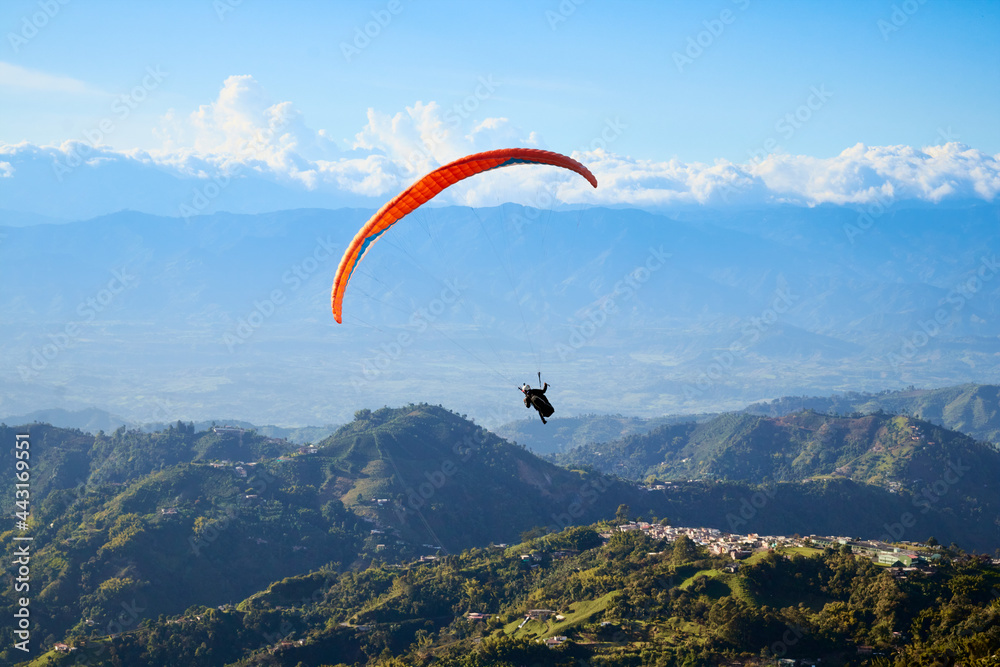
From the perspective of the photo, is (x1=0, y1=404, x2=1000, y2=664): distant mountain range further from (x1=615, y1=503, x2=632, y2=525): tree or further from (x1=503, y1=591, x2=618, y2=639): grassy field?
(x1=503, y1=591, x2=618, y2=639): grassy field

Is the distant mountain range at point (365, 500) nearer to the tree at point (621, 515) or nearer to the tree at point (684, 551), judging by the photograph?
the tree at point (621, 515)

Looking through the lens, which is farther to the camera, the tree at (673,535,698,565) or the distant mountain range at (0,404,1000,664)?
the distant mountain range at (0,404,1000,664)

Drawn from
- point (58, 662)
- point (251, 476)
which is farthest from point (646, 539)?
point (251, 476)

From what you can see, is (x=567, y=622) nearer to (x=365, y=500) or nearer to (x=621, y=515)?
(x=621, y=515)

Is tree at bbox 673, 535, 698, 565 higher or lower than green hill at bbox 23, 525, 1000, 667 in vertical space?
higher

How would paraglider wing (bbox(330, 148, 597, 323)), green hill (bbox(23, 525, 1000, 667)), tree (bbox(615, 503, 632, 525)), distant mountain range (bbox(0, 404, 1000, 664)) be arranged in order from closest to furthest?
paraglider wing (bbox(330, 148, 597, 323)), green hill (bbox(23, 525, 1000, 667)), distant mountain range (bbox(0, 404, 1000, 664)), tree (bbox(615, 503, 632, 525))

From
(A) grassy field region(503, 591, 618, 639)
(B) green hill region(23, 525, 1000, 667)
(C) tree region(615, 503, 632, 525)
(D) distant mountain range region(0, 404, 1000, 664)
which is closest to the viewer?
(B) green hill region(23, 525, 1000, 667)

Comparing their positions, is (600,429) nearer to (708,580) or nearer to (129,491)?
(129,491)

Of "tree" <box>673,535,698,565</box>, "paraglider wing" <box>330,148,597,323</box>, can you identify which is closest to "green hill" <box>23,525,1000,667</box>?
"tree" <box>673,535,698,565</box>

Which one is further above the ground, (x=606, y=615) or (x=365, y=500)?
(x=365, y=500)

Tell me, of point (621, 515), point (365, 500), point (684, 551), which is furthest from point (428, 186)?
point (365, 500)
